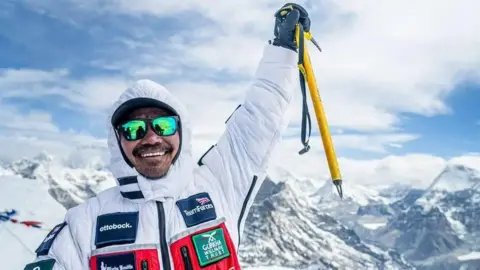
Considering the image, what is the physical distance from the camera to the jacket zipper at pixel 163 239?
5.17 m

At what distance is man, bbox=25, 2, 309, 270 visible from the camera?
5.16 m

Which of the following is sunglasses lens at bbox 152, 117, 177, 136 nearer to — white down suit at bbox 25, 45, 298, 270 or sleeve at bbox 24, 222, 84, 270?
white down suit at bbox 25, 45, 298, 270

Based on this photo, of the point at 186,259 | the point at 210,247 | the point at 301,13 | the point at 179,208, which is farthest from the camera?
the point at 301,13

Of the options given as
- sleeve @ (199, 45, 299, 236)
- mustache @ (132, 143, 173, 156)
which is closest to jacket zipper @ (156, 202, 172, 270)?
mustache @ (132, 143, 173, 156)

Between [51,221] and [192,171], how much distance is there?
13.1 metres

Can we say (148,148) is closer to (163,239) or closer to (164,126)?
(164,126)

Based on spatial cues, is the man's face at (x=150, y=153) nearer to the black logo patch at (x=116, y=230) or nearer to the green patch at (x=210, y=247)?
the black logo patch at (x=116, y=230)

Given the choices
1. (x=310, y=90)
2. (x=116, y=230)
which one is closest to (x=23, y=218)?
(x=310, y=90)

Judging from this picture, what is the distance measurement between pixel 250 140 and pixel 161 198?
1301mm

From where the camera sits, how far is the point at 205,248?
5.32m

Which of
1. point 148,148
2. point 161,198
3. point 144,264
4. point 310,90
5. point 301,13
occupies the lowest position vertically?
point 144,264

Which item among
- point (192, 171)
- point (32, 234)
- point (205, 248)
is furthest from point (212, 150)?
point (32, 234)

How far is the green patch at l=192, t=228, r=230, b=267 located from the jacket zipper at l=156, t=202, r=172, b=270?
0.30 metres

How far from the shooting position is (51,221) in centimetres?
1731
